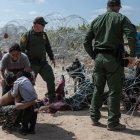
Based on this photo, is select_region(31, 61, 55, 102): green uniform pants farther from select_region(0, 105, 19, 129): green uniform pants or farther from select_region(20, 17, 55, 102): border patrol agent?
select_region(0, 105, 19, 129): green uniform pants

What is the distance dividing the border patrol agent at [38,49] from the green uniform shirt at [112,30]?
5.58 ft

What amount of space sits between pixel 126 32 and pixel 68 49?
8089mm

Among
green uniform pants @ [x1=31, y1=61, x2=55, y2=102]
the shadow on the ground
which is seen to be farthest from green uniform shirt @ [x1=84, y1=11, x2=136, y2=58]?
green uniform pants @ [x1=31, y1=61, x2=55, y2=102]

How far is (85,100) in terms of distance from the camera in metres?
8.63

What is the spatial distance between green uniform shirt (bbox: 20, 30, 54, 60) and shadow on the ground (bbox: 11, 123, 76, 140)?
1696mm

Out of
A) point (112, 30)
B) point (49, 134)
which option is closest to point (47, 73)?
point (49, 134)

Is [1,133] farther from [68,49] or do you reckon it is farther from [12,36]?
[12,36]

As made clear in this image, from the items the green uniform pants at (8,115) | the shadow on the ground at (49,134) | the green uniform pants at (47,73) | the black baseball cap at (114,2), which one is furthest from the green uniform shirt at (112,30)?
the green uniform pants at (47,73)

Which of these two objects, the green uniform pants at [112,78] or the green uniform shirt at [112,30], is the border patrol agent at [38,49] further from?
the green uniform pants at [112,78]

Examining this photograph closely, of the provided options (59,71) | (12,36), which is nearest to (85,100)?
(59,71)

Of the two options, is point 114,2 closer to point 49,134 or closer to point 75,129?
point 75,129

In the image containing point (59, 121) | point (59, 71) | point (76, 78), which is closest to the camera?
point (59, 121)

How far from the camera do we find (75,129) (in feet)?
23.2

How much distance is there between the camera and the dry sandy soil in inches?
261
